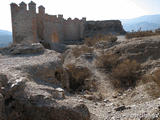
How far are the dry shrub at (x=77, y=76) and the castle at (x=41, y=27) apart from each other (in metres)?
5.72

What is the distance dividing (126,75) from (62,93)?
5768 mm

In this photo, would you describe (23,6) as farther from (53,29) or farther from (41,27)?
(53,29)

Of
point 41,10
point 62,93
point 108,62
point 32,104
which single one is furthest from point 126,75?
point 41,10

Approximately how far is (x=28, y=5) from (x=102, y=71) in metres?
9.20

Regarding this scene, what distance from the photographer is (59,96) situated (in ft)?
18.9

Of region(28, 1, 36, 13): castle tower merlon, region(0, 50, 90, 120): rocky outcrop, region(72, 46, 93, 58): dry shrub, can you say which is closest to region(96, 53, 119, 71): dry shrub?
region(72, 46, 93, 58): dry shrub

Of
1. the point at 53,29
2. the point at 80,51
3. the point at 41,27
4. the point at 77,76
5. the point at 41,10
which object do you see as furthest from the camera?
the point at 53,29

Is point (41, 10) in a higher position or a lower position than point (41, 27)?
higher

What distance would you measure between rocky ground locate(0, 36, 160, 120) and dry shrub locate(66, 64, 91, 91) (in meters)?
0.19

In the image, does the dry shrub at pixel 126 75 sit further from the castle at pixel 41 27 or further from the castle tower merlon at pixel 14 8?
the castle tower merlon at pixel 14 8

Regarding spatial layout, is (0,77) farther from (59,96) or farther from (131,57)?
(131,57)

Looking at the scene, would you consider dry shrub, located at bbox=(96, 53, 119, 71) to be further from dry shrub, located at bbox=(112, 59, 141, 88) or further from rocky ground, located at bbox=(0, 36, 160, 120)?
dry shrub, located at bbox=(112, 59, 141, 88)

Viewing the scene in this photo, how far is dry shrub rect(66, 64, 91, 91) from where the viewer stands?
10.3m

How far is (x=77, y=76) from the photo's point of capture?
10680 mm
